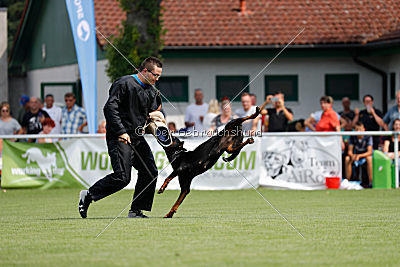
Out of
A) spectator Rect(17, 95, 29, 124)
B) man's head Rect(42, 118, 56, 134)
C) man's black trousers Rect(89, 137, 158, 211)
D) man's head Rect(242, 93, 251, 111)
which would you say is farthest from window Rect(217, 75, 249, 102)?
man's black trousers Rect(89, 137, 158, 211)

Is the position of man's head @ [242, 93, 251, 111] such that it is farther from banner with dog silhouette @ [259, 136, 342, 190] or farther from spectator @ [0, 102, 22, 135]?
spectator @ [0, 102, 22, 135]

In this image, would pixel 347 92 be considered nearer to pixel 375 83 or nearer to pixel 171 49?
pixel 375 83

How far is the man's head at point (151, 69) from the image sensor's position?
10.1m

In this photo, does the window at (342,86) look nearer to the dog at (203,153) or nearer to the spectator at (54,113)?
the spectator at (54,113)

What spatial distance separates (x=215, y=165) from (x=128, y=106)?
720 centimetres

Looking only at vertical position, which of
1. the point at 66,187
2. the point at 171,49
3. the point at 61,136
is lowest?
the point at 66,187

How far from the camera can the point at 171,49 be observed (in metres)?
27.2

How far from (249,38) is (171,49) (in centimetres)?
254

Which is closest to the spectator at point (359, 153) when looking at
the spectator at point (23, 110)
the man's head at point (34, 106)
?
the man's head at point (34, 106)

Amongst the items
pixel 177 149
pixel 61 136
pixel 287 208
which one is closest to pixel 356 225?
pixel 177 149

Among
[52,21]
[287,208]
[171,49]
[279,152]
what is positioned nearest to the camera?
[287,208]

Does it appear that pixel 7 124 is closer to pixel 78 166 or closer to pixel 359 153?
pixel 78 166

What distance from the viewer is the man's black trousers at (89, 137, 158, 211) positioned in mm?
10219

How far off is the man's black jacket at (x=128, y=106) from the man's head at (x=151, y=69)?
167mm
